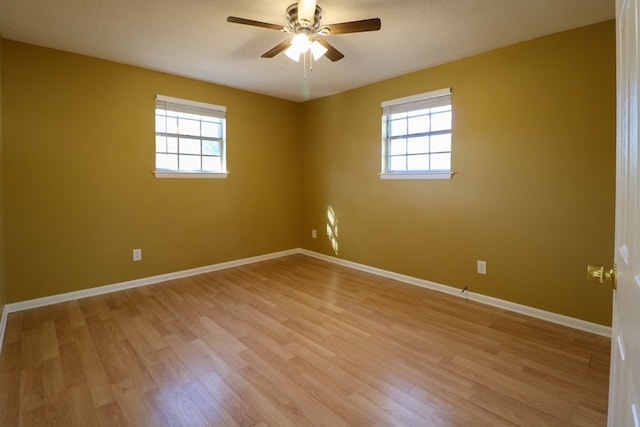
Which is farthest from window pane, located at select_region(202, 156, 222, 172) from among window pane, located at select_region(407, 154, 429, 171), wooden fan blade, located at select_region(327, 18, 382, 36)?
wooden fan blade, located at select_region(327, 18, 382, 36)

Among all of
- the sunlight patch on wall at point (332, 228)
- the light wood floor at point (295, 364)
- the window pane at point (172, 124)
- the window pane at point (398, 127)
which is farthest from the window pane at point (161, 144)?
the window pane at point (398, 127)

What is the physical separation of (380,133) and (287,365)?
2.86 meters

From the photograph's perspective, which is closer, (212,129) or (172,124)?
(172,124)

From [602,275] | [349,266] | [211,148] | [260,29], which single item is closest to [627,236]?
[602,275]

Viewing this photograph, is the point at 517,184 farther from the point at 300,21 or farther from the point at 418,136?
the point at 300,21

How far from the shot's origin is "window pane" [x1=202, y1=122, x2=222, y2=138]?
406 centimetres

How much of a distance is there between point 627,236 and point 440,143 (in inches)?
111

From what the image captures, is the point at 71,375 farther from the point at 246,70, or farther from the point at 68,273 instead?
the point at 246,70

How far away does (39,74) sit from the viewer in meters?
2.91

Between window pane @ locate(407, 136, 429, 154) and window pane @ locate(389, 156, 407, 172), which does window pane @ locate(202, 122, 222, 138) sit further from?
window pane @ locate(407, 136, 429, 154)

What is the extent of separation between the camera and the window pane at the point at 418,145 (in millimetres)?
3576

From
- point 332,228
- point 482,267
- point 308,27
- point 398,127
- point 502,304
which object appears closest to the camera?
point 308,27

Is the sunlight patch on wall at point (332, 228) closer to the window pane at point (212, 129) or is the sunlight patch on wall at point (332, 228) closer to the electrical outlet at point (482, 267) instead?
the window pane at point (212, 129)

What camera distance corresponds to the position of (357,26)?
6.73ft
